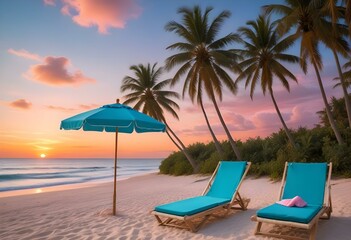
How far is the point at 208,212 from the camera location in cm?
448

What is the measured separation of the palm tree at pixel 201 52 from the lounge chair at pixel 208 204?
8.99 metres

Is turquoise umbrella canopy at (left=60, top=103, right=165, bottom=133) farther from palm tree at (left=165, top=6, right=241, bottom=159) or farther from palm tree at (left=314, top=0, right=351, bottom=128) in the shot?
palm tree at (left=314, top=0, right=351, bottom=128)

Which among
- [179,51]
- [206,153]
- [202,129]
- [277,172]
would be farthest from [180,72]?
[277,172]

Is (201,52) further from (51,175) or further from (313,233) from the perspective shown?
(51,175)

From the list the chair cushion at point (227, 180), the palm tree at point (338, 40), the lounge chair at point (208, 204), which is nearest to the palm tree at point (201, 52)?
the palm tree at point (338, 40)

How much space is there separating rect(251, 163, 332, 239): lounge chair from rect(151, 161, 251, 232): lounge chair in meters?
0.87

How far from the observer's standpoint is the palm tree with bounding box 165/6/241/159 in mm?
14898

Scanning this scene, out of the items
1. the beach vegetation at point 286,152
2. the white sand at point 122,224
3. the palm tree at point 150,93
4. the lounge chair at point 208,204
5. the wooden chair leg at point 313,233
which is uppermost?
the palm tree at point 150,93

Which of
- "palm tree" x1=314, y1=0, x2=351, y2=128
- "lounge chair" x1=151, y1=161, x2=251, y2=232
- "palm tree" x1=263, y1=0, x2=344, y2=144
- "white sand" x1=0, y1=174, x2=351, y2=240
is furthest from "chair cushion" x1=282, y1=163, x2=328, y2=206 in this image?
"palm tree" x1=314, y1=0, x2=351, y2=128

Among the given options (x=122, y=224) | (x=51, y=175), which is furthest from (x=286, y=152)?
(x=51, y=175)

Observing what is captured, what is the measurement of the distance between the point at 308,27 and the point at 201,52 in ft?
18.1

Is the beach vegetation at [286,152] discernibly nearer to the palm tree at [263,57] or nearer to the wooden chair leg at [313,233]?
the palm tree at [263,57]

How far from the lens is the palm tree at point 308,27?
1191cm

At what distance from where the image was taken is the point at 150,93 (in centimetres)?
1938
